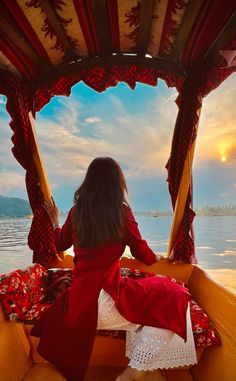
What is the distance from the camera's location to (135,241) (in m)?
1.48

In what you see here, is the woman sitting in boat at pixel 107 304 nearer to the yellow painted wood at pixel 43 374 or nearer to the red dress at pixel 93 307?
the red dress at pixel 93 307

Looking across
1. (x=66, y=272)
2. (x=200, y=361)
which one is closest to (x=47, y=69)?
(x=66, y=272)

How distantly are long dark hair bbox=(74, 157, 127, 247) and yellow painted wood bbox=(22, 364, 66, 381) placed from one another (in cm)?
88

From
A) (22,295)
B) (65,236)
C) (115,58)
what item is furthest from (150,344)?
(115,58)

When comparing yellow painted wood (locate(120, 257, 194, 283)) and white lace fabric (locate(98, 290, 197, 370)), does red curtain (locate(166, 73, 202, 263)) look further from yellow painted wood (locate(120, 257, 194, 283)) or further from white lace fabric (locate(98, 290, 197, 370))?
white lace fabric (locate(98, 290, 197, 370))

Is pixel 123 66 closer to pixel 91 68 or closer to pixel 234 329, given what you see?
pixel 91 68

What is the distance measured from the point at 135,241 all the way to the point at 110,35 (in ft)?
5.37

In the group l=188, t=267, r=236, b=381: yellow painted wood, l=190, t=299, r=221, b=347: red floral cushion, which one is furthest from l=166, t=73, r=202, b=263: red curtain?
l=190, t=299, r=221, b=347: red floral cushion

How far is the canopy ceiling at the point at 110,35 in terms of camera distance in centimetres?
173

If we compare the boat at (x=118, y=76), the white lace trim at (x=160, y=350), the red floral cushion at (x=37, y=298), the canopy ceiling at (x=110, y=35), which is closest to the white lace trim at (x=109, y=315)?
the white lace trim at (x=160, y=350)

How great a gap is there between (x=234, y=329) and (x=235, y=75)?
1.78 meters

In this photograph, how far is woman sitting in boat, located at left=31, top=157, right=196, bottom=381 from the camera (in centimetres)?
140

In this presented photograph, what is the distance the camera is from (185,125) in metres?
2.36

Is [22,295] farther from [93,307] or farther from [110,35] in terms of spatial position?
[110,35]
